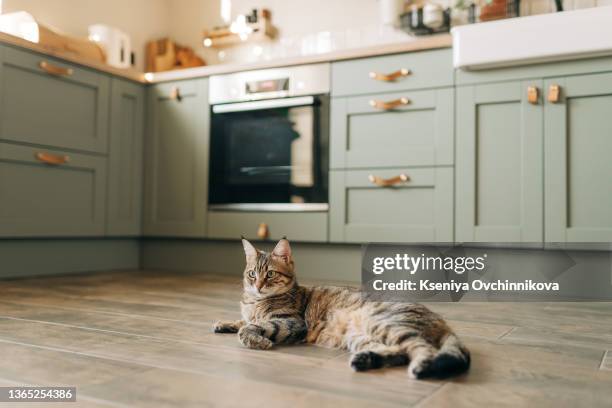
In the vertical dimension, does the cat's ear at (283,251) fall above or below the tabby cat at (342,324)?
above

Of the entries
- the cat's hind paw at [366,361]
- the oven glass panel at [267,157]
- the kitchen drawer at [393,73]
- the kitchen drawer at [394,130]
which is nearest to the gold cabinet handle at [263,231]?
the oven glass panel at [267,157]

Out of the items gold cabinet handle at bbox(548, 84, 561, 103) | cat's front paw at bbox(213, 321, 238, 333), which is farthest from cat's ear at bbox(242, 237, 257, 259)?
gold cabinet handle at bbox(548, 84, 561, 103)

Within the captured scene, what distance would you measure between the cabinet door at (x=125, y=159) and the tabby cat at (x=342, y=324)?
1978 mm

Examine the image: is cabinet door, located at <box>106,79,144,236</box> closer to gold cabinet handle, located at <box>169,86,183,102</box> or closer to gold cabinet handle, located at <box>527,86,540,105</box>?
gold cabinet handle, located at <box>169,86,183,102</box>

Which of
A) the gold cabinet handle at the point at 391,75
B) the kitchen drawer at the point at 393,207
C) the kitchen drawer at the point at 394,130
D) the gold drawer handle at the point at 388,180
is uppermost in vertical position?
the gold cabinet handle at the point at 391,75

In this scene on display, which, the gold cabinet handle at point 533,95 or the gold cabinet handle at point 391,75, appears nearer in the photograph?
the gold cabinet handle at point 533,95

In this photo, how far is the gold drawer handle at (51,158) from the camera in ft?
9.57

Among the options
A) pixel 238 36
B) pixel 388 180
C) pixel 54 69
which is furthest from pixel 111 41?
pixel 388 180

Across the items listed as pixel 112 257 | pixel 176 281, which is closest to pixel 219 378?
pixel 176 281

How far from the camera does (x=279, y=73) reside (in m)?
3.17

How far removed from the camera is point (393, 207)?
2865mm

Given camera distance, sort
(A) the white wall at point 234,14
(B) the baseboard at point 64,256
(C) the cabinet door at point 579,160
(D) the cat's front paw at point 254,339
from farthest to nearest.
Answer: (A) the white wall at point 234,14 < (B) the baseboard at point 64,256 < (C) the cabinet door at point 579,160 < (D) the cat's front paw at point 254,339

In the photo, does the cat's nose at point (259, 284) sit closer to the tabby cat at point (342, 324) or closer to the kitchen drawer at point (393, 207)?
the tabby cat at point (342, 324)

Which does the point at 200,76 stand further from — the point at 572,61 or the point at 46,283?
the point at 572,61
